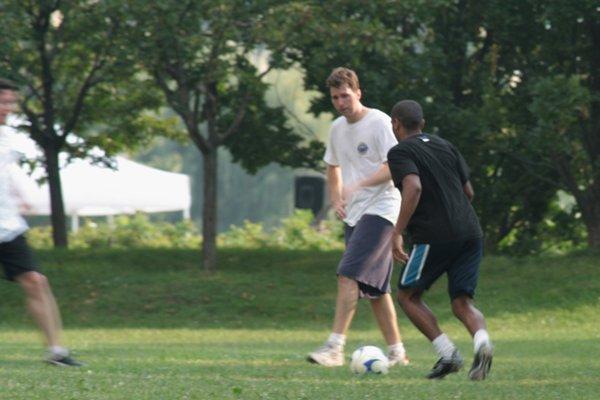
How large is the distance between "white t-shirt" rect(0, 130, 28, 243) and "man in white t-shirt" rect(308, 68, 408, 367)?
2.26 metres

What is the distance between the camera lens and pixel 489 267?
22.9 metres

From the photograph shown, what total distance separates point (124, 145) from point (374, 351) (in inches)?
678

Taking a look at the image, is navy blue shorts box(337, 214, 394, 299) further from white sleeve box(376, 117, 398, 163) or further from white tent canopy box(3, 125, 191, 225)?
white tent canopy box(3, 125, 191, 225)

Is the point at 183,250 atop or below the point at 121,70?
below

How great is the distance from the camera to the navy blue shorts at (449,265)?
946cm

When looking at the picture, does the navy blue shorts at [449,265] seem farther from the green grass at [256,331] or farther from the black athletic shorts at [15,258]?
the black athletic shorts at [15,258]

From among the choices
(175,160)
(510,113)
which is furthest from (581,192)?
(175,160)

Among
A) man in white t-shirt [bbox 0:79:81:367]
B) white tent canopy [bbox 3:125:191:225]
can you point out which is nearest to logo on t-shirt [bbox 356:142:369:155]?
man in white t-shirt [bbox 0:79:81:367]

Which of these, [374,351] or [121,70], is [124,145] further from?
[374,351]

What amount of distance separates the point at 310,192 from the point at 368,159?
2297 centimetres

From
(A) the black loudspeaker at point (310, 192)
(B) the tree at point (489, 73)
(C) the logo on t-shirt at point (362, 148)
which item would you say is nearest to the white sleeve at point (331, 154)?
(C) the logo on t-shirt at point (362, 148)

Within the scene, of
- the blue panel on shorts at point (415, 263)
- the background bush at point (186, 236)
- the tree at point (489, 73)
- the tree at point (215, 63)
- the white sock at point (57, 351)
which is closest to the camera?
the blue panel on shorts at point (415, 263)

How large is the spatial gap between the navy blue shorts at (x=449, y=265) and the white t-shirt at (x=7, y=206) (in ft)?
8.41

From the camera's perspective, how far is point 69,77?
2523 cm
